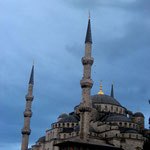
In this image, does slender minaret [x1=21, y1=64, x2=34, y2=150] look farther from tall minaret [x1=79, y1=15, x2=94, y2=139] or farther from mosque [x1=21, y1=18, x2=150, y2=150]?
tall minaret [x1=79, y1=15, x2=94, y2=139]

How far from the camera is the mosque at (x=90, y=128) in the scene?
A: 2769 centimetres

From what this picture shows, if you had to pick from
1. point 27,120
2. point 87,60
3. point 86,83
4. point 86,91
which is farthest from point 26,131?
point 87,60

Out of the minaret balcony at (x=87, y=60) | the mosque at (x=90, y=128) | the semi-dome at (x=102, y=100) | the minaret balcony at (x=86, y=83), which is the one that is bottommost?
the mosque at (x=90, y=128)

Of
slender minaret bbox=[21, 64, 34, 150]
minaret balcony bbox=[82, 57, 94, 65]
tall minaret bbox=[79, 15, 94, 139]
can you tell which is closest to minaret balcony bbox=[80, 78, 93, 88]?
tall minaret bbox=[79, 15, 94, 139]

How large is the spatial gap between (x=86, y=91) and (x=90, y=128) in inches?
189

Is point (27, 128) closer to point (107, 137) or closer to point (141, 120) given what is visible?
point (107, 137)

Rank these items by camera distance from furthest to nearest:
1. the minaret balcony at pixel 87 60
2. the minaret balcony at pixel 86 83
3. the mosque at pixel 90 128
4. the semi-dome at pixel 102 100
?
the semi-dome at pixel 102 100 < the minaret balcony at pixel 87 60 < the minaret balcony at pixel 86 83 < the mosque at pixel 90 128

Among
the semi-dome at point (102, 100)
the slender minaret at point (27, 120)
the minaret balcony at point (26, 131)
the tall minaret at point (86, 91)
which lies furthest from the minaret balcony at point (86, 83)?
the minaret balcony at point (26, 131)

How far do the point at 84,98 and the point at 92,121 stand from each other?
6404 mm

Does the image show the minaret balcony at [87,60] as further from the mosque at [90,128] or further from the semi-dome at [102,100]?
the semi-dome at [102,100]

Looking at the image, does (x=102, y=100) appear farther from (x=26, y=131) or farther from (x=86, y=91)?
(x=26, y=131)

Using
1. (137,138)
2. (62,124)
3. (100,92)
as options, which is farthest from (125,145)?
(100,92)

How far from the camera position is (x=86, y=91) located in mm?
29719

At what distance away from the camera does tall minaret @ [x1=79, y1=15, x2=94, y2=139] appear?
1107 inches
